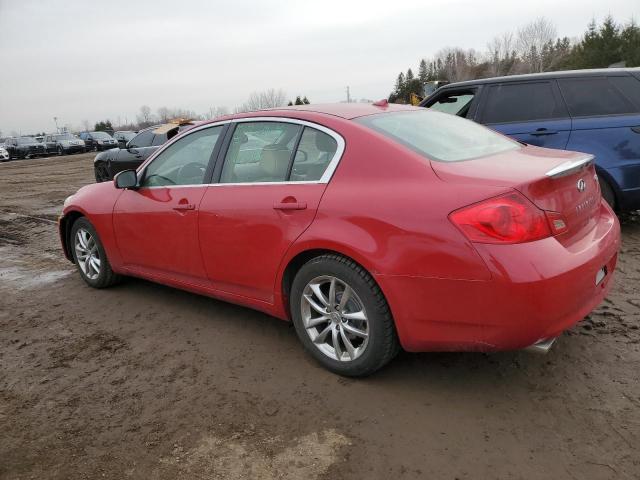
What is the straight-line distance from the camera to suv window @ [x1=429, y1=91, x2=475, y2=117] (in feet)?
21.1

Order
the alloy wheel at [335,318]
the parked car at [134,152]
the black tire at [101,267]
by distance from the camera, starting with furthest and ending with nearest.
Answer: the parked car at [134,152] → the black tire at [101,267] → the alloy wheel at [335,318]

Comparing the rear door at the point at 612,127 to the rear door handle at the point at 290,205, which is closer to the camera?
the rear door handle at the point at 290,205

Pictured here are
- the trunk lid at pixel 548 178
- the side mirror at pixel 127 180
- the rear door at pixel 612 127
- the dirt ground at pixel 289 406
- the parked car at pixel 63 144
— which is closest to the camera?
the dirt ground at pixel 289 406

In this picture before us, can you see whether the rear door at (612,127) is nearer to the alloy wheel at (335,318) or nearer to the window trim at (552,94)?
the window trim at (552,94)

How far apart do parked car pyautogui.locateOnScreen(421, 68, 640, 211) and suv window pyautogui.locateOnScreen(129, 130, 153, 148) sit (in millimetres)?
7765

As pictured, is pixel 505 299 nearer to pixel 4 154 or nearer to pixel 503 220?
pixel 503 220

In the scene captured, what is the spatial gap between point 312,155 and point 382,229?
77cm

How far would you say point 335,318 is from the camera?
3.06 meters

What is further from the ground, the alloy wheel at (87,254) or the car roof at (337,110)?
the car roof at (337,110)

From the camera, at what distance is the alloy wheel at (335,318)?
2.97m

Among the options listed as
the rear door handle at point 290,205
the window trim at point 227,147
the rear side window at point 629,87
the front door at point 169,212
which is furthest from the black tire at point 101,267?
the rear side window at point 629,87

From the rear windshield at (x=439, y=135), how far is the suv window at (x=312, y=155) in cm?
25

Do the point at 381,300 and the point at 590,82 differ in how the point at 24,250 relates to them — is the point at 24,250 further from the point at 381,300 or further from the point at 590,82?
the point at 590,82

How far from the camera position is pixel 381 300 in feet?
9.19
